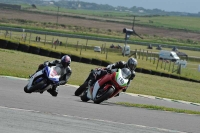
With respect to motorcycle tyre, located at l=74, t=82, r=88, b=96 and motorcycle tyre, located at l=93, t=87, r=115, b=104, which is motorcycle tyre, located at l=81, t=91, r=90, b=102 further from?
motorcycle tyre, located at l=93, t=87, r=115, b=104

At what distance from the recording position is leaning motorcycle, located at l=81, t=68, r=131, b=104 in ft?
44.1

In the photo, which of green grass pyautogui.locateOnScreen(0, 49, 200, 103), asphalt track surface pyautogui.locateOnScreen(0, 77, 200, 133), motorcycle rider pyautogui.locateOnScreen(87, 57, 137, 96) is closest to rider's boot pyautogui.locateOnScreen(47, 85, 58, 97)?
motorcycle rider pyautogui.locateOnScreen(87, 57, 137, 96)

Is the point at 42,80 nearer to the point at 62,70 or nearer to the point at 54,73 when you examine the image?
the point at 54,73

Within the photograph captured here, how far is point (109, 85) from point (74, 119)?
4.04 metres

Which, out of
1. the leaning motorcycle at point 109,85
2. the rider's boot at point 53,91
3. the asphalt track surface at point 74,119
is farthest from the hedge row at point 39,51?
the asphalt track surface at point 74,119

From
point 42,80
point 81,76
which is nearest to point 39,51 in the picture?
point 81,76

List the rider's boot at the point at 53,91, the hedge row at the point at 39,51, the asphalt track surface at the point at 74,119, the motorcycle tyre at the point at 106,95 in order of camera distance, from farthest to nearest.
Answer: the hedge row at the point at 39,51 < the rider's boot at the point at 53,91 < the motorcycle tyre at the point at 106,95 < the asphalt track surface at the point at 74,119

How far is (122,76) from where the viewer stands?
13.7 meters

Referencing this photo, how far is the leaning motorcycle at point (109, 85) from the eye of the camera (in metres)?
13.4

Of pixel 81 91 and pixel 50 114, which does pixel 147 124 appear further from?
pixel 81 91

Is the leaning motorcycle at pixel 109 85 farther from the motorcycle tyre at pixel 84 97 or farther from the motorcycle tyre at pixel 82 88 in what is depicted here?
the motorcycle tyre at pixel 82 88

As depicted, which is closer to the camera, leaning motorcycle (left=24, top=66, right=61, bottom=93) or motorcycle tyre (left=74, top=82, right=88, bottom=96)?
leaning motorcycle (left=24, top=66, right=61, bottom=93)

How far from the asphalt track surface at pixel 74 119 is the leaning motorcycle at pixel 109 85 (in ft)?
2.86

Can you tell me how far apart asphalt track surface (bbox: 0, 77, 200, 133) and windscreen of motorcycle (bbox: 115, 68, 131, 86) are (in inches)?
38.0
